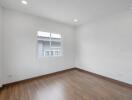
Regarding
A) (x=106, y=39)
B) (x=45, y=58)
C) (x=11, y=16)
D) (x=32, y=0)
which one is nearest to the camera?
(x=32, y=0)

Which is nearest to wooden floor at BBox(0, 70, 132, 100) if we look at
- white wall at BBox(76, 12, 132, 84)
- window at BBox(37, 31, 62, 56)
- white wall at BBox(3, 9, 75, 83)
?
white wall at BBox(3, 9, 75, 83)

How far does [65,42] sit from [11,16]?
8.67 feet

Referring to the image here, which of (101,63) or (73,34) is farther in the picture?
(73,34)

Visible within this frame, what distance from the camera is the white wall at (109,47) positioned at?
9.00 feet

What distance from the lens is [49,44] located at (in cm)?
389

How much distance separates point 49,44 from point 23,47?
122 cm

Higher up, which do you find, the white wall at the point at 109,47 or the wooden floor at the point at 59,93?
the white wall at the point at 109,47

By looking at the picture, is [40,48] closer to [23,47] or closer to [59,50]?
[23,47]

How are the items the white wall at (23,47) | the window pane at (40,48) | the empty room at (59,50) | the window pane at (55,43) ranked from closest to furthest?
1. the empty room at (59,50)
2. the white wall at (23,47)
3. the window pane at (40,48)
4. the window pane at (55,43)

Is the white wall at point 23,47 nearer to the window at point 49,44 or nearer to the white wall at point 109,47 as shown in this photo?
the window at point 49,44

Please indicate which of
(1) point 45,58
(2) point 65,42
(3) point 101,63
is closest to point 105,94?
(3) point 101,63

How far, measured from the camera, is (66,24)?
4375mm

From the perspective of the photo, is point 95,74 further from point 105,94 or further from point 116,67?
point 105,94

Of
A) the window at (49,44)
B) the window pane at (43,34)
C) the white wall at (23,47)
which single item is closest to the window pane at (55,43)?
the window at (49,44)
